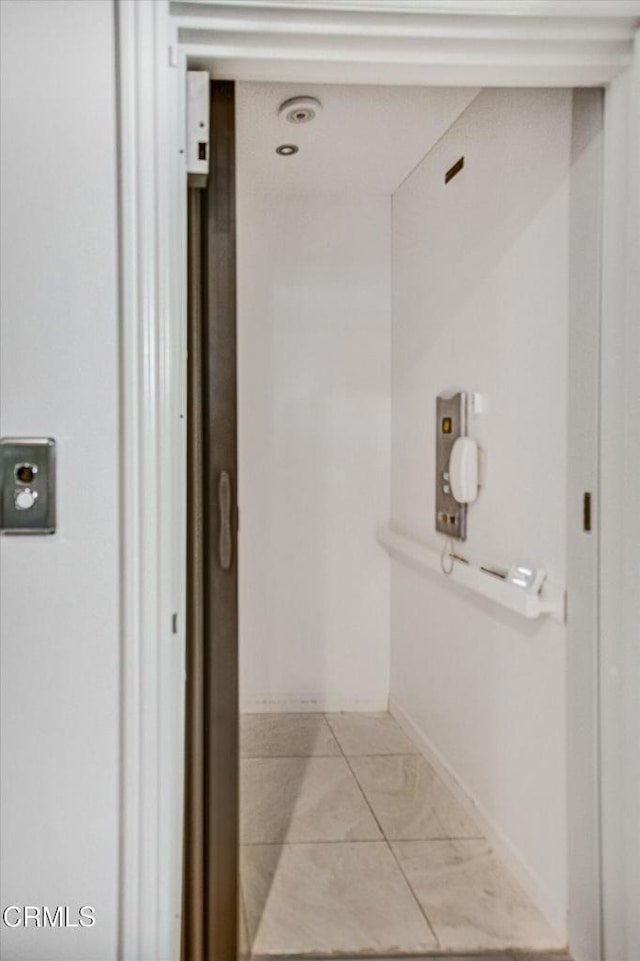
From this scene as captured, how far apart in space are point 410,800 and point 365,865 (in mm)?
423

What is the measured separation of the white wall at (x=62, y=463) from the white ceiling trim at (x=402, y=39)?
7.4 inches

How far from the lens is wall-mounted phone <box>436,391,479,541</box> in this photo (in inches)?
83.7

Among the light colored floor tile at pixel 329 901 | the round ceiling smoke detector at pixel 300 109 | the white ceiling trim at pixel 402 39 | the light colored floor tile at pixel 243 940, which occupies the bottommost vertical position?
the light colored floor tile at pixel 329 901

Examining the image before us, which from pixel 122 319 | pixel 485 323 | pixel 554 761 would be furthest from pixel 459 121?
pixel 554 761

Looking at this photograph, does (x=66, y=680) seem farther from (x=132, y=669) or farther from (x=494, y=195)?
(x=494, y=195)

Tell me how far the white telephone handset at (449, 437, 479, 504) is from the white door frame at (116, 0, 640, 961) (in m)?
0.90

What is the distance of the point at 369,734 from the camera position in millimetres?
2838

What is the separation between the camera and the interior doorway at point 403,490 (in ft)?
5.32

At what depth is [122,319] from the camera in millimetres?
1062

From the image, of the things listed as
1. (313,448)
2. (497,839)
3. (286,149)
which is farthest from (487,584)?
(286,149)

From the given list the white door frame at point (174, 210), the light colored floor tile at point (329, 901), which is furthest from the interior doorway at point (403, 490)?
the white door frame at point (174, 210)

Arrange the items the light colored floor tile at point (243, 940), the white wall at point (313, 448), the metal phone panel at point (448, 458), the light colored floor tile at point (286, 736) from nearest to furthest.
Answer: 1. the light colored floor tile at point (243, 940)
2. the metal phone panel at point (448, 458)
3. the light colored floor tile at point (286, 736)
4. the white wall at point (313, 448)

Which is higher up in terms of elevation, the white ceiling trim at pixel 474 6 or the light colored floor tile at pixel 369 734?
the white ceiling trim at pixel 474 6

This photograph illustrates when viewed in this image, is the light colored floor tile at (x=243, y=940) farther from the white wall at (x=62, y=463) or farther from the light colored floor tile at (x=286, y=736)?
the light colored floor tile at (x=286, y=736)
